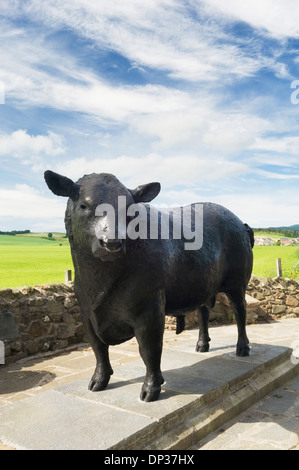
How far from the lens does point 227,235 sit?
4820 millimetres

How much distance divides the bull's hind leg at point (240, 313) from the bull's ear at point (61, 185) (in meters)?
2.57

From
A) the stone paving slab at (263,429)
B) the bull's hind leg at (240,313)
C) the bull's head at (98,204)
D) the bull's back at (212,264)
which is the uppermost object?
the bull's head at (98,204)

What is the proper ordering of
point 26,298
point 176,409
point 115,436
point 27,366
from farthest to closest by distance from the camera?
point 26,298
point 27,366
point 176,409
point 115,436

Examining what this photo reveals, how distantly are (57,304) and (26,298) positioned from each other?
64 cm

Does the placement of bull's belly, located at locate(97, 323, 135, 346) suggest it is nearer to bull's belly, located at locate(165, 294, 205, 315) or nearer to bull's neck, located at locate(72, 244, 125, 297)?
bull's neck, located at locate(72, 244, 125, 297)

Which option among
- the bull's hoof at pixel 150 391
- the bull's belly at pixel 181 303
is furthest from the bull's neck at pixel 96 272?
the bull's hoof at pixel 150 391

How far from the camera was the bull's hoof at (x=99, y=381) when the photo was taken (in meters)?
3.96

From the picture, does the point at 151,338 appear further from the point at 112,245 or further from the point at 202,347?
the point at 202,347

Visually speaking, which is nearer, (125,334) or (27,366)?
(125,334)

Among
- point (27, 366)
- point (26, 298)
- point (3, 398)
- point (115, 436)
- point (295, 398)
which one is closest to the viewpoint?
point (115, 436)

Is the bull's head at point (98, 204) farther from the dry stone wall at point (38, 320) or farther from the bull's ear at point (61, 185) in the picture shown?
the dry stone wall at point (38, 320)

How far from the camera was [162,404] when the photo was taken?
11.8 ft

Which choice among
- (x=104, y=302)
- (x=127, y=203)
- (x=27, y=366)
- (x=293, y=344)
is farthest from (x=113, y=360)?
(x=127, y=203)
